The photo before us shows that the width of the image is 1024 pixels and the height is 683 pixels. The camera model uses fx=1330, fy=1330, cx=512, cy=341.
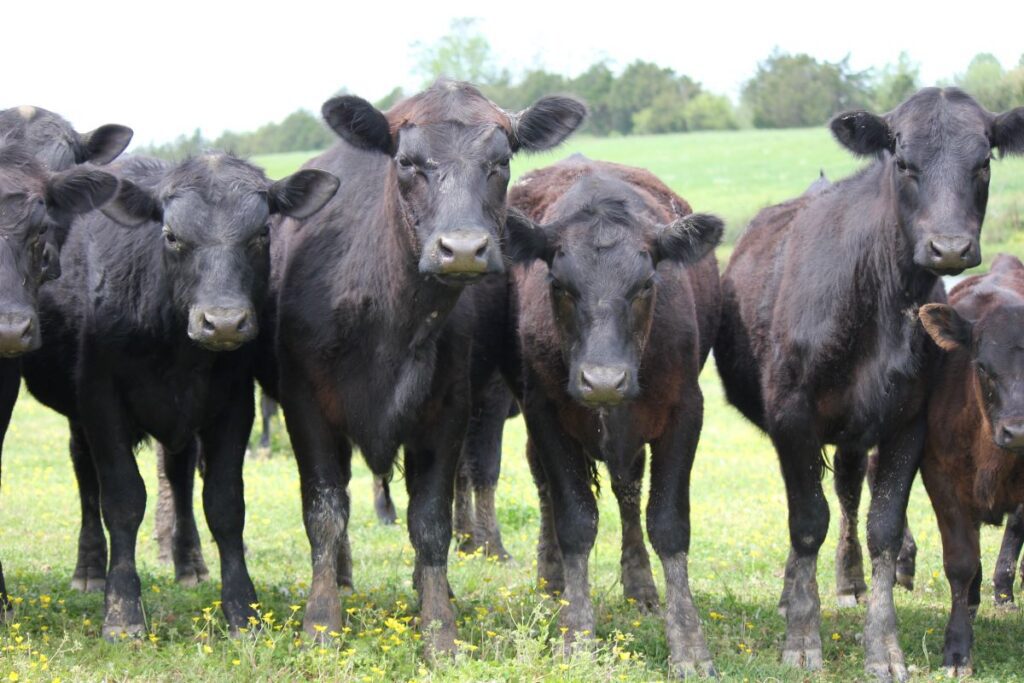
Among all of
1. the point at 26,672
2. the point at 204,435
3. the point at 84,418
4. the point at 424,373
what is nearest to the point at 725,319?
the point at 424,373

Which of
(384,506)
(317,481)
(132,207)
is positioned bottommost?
(384,506)

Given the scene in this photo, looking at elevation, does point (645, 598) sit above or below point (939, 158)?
below

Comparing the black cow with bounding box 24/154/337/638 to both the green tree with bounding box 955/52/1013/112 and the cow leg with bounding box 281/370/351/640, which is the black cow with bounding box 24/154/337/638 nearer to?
the cow leg with bounding box 281/370/351/640

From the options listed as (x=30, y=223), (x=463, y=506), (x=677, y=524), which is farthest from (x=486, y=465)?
(x=30, y=223)

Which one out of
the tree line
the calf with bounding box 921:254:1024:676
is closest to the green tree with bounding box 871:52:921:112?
the tree line

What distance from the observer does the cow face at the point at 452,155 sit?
6734mm

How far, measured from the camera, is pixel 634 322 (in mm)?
7410

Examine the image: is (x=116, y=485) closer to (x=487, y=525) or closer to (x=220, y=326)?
(x=220, y=326)

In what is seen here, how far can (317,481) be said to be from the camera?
7.64 meters

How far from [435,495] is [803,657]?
7.61ft

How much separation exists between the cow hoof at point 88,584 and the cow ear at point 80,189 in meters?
2.80

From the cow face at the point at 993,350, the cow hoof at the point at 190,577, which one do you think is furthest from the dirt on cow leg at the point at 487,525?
the cow face at the point at 993,350

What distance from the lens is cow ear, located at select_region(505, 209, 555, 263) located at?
7449 mm

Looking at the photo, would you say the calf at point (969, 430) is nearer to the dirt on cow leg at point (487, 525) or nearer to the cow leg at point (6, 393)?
the dirt on cow leg at point (487, 525)
